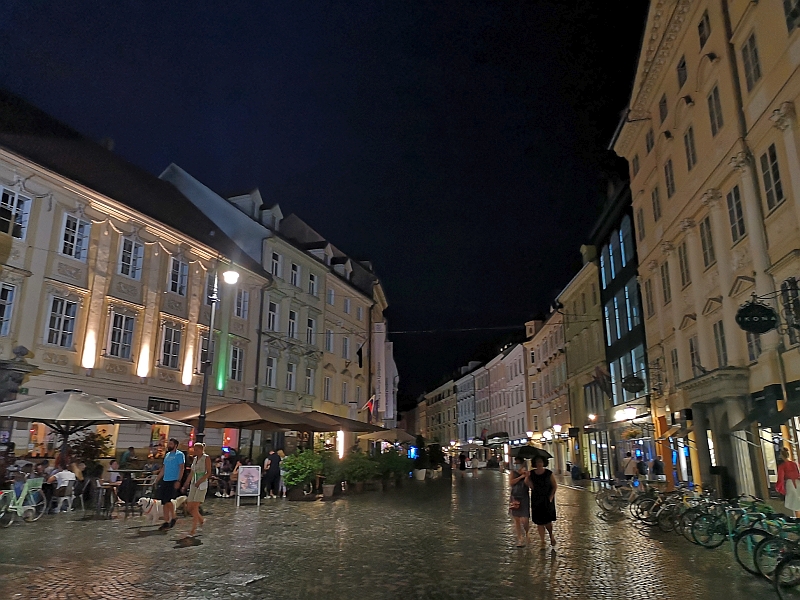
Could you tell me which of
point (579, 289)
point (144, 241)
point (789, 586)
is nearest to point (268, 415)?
point (144, 241)

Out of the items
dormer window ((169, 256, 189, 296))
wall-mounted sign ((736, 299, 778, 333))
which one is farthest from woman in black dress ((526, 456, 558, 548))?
dormer window ((169, 256, 189, 296))

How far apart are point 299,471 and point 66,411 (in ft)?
27.6

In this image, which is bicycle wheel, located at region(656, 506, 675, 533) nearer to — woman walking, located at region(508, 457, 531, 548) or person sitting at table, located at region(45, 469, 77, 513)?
woman walking, located at region(508, 457, 531, 548)

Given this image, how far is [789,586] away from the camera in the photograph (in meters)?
7.30

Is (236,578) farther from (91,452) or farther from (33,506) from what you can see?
(91,452)

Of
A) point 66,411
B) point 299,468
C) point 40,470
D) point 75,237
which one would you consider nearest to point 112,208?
point 75,237

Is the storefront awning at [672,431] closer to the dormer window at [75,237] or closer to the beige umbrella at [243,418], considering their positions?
the beige umbrella at [243,418]

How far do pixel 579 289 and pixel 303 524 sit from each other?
31.3 meters

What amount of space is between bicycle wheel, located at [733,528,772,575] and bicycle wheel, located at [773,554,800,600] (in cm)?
129

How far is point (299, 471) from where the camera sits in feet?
68.7

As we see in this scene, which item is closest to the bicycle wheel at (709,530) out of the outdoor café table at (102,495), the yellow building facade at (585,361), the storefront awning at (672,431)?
the storefront awning at (672,431)

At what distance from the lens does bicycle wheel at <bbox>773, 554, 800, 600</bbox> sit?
7.15 metres

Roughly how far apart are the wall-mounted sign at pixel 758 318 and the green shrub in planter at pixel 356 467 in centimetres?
1548

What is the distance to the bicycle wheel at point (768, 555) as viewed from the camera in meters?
8.07
